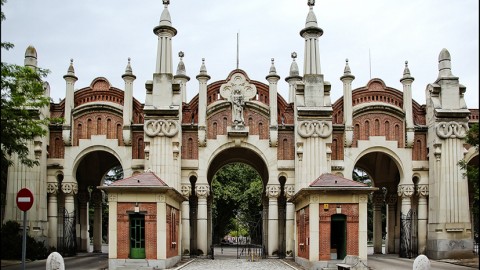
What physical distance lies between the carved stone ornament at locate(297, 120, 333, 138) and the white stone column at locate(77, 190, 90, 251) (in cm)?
1745

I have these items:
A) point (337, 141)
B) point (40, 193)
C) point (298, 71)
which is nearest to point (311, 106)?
point (337, 141)

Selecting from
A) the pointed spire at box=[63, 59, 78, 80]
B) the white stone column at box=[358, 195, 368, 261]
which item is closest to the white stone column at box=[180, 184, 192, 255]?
the pointed spire at box=[63, 59, 78, 80]

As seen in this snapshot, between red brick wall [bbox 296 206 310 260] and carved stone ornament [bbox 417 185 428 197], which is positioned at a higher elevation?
carved stone ornament [bbox 417 185 428 197]

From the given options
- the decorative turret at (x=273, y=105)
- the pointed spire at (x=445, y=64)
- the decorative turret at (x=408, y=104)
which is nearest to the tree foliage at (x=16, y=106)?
the decorative turret at (x=273, y=105)

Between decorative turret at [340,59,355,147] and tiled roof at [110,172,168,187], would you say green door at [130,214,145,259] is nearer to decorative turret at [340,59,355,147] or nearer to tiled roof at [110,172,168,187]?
tiled roof at [110,172,168,187]

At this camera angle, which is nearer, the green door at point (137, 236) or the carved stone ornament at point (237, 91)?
the green door at point (137, 236)

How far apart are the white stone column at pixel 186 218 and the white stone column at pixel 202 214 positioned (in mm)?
575

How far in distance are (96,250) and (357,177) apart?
39110 mm

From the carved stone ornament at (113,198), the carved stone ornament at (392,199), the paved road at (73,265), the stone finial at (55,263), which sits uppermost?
the carved stone ornament at (113,198)

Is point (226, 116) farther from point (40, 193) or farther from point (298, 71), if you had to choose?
point (40, 193)

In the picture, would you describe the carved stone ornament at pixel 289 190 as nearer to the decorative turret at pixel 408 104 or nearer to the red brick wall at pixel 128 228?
the decorative turret at pixel 408 104

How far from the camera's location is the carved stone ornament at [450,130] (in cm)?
3847

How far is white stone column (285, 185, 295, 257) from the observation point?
38.7 metres

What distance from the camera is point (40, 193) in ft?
127
